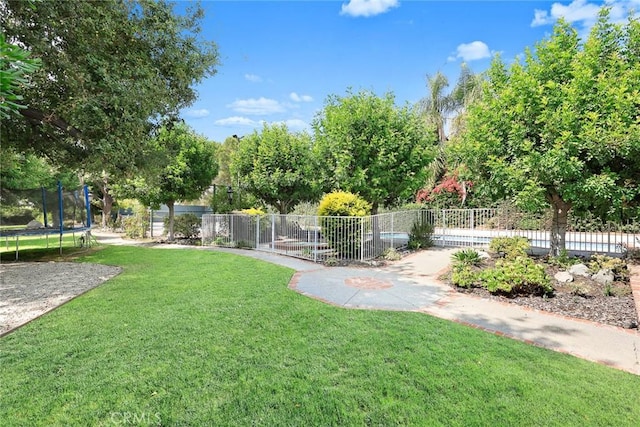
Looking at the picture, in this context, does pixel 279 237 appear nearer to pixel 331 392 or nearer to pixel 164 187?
pixel 164 187

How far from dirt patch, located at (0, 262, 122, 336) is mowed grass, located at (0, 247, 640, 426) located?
1.65ft

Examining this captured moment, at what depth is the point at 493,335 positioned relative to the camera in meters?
4.37

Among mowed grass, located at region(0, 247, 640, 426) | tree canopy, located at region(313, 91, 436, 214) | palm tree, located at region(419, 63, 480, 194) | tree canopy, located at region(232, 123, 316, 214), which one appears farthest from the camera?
palm tree, located at region(419, 63, 480, 194)

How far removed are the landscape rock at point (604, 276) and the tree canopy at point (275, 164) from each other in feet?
32.1

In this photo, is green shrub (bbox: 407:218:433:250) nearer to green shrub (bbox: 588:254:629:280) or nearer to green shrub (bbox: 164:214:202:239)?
green shrub (bbox: 588:254:629:280)

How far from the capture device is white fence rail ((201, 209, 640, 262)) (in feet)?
33.5

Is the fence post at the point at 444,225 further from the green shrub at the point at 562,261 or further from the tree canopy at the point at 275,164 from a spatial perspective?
the tree canopy at the point at 275,164

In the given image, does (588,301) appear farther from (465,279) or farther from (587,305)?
(465,279)

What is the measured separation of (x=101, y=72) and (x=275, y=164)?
8233 mm

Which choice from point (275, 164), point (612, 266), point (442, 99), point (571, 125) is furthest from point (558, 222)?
point (442, 99)

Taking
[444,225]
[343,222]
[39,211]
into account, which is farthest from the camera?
[444,225]

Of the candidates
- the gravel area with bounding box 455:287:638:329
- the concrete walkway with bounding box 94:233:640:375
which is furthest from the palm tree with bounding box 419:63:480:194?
the gravel area with bounding box 455:287:638:329

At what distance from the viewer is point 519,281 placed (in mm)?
6078

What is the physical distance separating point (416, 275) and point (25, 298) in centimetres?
791
